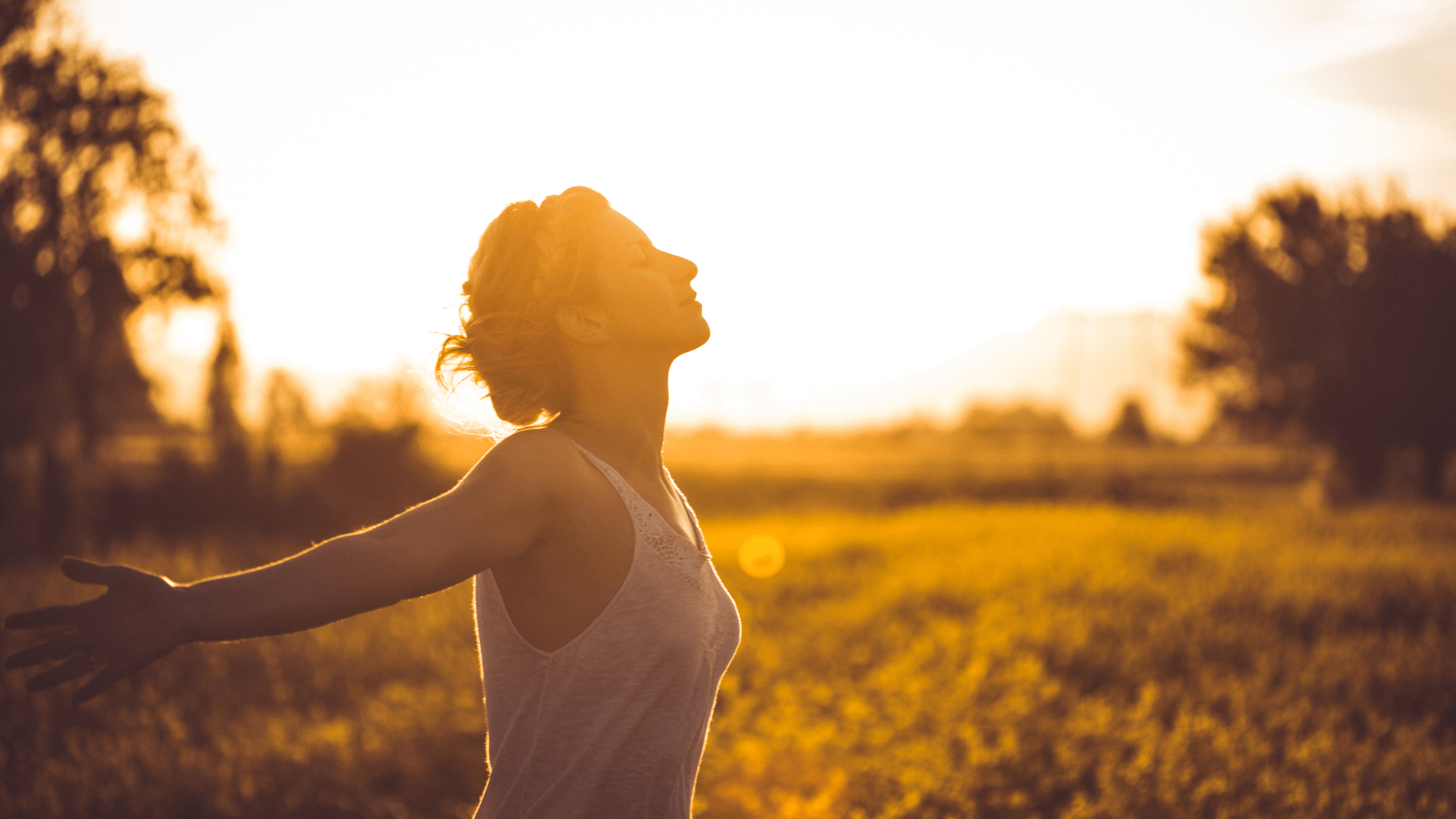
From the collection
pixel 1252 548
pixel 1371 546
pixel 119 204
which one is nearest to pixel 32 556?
pixel 119 204

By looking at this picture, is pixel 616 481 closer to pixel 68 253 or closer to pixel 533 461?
pixel 533 461

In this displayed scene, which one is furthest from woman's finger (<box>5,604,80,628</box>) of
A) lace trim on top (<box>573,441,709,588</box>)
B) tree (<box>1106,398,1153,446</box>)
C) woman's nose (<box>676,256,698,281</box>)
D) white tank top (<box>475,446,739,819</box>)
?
tree (<box>1106,398,1153,446</box>)

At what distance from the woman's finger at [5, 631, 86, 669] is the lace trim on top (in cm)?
77

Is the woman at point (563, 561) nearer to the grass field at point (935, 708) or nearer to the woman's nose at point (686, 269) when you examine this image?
the woman's nose at point (686, 269)

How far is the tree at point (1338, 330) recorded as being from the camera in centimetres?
2447

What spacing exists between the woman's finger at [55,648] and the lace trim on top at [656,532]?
0.77 metres

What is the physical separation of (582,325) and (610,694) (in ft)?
2.31

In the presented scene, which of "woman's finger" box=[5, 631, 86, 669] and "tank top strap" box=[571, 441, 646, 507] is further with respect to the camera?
"tank top strap" box=[571, 441, 646, 507]

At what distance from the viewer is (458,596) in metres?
11.6

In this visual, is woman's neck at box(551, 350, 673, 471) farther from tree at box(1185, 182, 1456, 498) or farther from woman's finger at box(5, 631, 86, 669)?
tree at box(1185, 182, 1456, 498)

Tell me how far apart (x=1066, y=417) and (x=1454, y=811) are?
2456 inches

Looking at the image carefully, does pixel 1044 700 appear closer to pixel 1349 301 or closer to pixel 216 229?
pixel 216 229

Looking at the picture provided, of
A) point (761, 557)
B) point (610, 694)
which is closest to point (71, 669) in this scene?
point (610, 694)

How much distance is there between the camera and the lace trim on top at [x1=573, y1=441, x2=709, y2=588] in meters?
1.64
